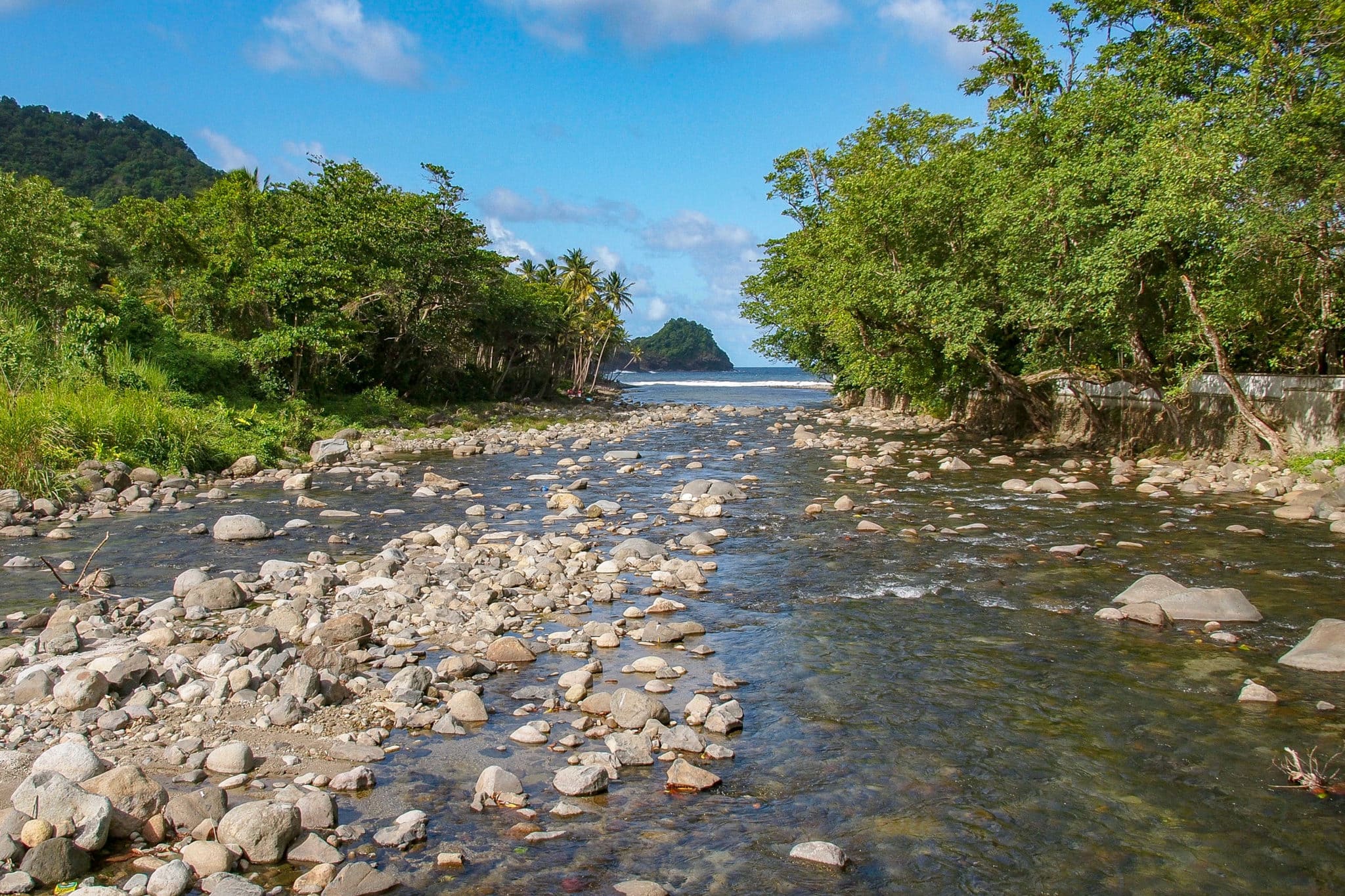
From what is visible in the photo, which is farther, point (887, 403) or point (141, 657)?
point (887, 403)

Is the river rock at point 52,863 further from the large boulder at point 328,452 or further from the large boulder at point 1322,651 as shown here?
the large boulder at point 328,452

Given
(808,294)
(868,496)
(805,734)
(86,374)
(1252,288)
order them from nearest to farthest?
(805,734) < (1252,288) < (868,496) < (86,374) < (808,294)

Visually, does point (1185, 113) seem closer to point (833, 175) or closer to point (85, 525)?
point (85, 525)

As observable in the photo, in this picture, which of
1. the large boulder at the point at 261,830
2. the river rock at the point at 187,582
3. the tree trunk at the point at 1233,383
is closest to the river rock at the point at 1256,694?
the large boulder at the point at 261,830

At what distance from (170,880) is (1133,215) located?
66.6 feet

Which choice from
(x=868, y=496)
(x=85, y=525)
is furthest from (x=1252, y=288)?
(x=85, y=525)

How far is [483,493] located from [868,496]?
8674 millimetres

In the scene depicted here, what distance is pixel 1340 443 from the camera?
17.5 m

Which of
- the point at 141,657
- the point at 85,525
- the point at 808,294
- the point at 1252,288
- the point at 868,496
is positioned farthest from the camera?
the point at 808,294

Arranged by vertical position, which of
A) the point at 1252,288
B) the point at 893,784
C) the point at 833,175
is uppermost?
the point at 833,175

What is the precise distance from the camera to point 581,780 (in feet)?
19.3

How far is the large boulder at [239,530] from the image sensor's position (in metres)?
14.1

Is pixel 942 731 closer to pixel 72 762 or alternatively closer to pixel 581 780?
pixel 581 780

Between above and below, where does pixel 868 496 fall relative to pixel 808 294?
below
